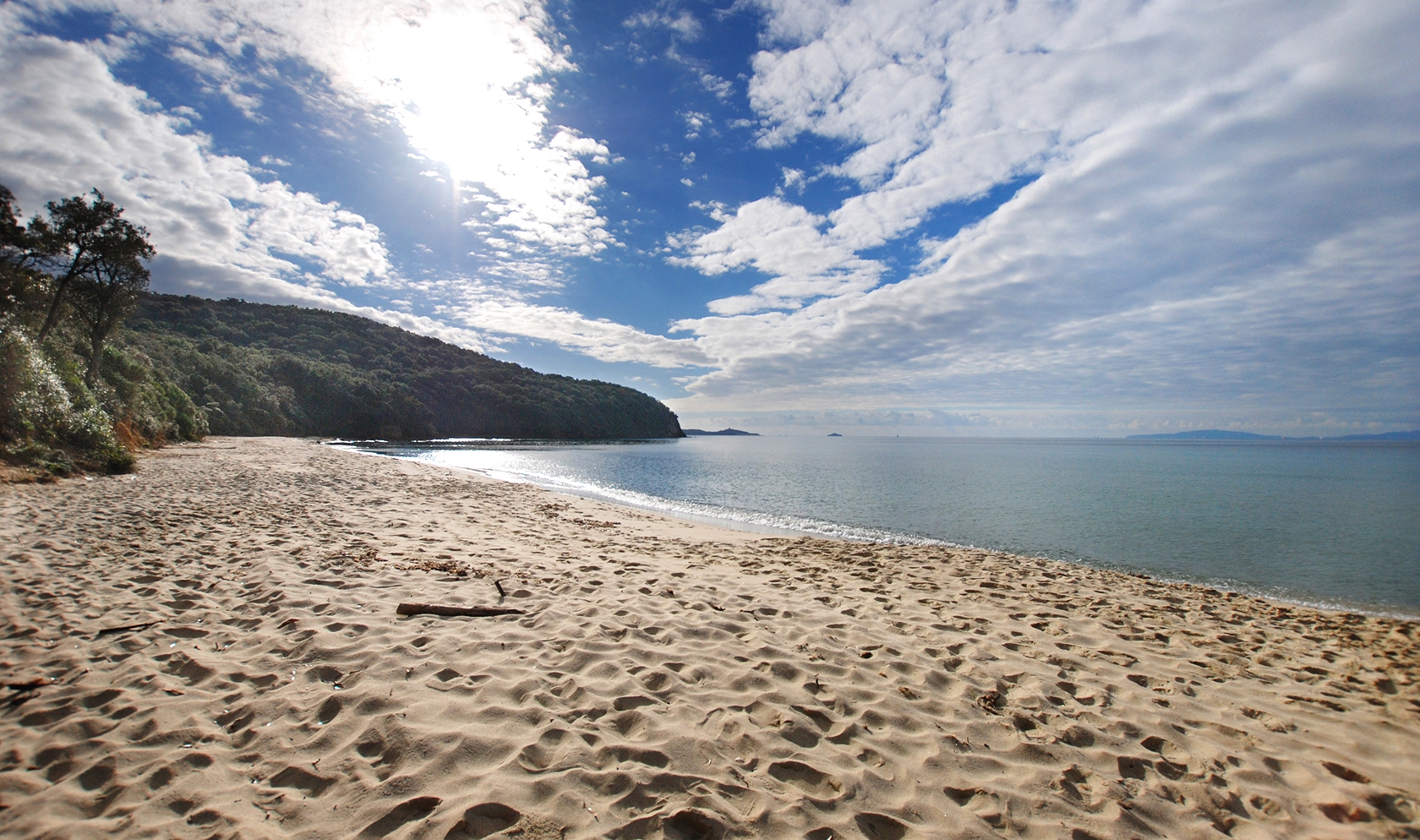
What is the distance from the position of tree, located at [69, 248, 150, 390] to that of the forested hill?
2486 centimetres

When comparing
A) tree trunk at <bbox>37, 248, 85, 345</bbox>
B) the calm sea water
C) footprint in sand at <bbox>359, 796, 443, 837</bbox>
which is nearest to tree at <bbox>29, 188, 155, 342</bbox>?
tree trunk at <bbox>37, 248, 85, 345</bbox>

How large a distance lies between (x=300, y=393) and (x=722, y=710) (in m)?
96.8

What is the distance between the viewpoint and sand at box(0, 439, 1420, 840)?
294 cm

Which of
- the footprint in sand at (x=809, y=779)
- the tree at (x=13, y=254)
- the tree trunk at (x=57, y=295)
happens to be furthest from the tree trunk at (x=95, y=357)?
the footprint in sand at (x=809, y=779)

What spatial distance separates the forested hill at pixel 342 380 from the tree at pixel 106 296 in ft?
81.6

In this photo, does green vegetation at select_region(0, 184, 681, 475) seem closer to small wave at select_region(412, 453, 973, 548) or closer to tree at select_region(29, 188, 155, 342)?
tree at select_region(29, 188, 155, 342)

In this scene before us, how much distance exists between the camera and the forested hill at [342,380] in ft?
192

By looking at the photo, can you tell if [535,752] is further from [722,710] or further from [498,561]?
[498,561]

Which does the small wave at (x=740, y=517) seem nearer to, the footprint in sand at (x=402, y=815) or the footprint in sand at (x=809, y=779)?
the footprint in sand at (x=809, y=779)

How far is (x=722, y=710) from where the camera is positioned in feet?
13.3

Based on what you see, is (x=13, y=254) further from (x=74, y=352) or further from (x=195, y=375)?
(x=195, y=375)

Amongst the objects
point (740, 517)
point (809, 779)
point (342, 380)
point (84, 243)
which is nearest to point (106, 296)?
point (84, 243)

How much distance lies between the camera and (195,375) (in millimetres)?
55062

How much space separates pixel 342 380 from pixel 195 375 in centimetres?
2946
